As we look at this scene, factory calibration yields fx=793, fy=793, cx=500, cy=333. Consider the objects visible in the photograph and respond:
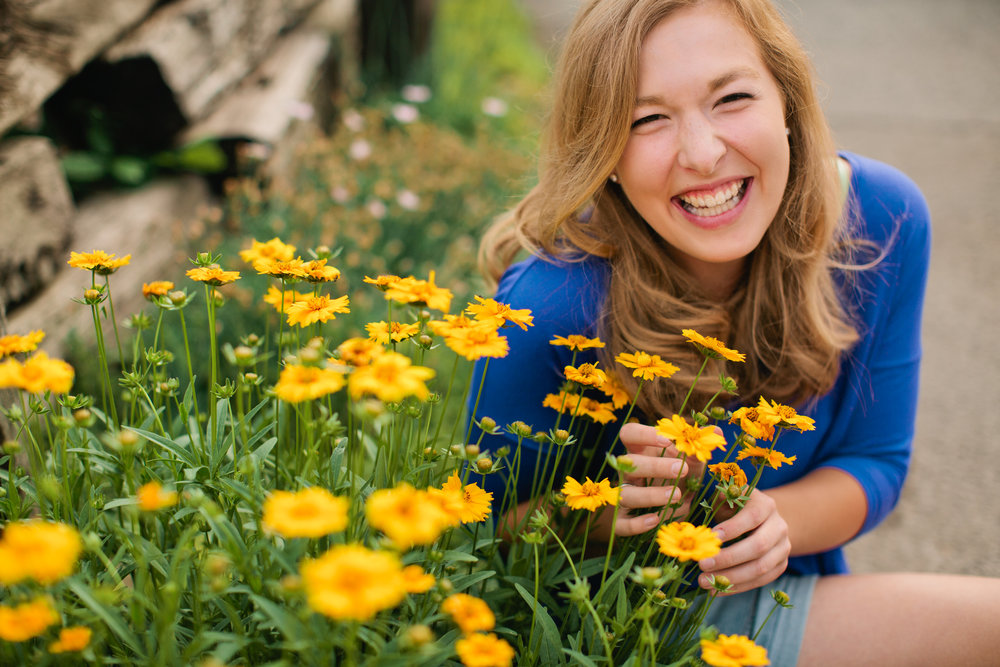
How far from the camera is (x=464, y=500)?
3.11 ft

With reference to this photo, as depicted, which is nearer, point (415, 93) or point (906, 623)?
point (906, 623)

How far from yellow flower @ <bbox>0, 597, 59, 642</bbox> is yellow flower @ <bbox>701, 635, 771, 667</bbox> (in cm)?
57

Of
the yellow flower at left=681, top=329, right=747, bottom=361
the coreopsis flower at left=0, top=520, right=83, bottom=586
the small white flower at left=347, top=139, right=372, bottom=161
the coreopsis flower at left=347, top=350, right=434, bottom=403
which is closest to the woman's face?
the yellow flower at left=681, top=329, right=747, bottom=361

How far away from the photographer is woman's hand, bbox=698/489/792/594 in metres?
1.09

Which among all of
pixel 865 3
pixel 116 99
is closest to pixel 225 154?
pixel 116 99

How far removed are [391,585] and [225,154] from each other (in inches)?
101

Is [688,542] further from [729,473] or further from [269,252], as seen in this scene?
[269,252]

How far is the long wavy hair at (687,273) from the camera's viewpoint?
137cm

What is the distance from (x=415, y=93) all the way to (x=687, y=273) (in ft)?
9.21

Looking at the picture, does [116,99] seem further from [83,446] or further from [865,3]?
[865,3]

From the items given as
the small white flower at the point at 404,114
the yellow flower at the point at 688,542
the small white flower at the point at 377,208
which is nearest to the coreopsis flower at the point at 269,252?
the yellow flower at the point at 688,542

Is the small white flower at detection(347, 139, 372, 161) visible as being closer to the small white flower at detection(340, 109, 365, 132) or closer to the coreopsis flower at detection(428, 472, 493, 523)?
the small white flower at detection(340, 109, 365, 132)

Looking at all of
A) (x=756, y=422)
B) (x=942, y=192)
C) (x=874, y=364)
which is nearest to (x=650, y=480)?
(x=756, y=422)

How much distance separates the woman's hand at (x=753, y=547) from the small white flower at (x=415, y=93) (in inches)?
125
